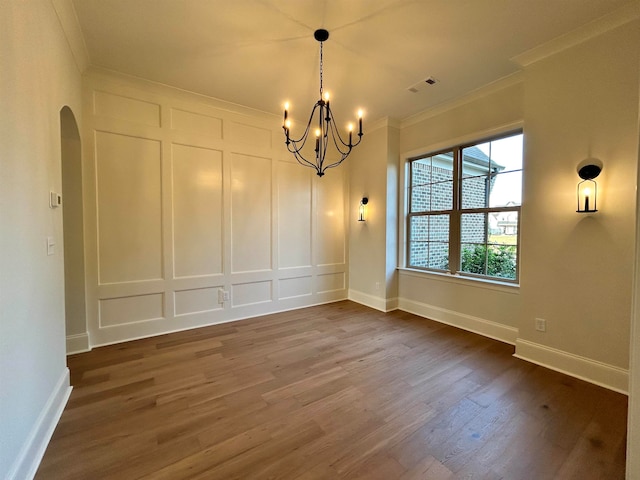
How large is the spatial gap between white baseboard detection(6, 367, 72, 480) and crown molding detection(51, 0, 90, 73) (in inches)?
106

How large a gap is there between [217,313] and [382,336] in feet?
7.37

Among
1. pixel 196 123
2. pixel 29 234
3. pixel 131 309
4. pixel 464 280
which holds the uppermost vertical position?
pixel 196 123

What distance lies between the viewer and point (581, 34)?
2.29 meters

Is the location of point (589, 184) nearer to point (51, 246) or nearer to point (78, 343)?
point (51, 246)

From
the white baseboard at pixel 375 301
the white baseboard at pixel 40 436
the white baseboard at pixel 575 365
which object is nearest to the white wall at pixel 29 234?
the white baseboard at pixel 40 436

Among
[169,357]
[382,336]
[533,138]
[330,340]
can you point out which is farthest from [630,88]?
[169,357]

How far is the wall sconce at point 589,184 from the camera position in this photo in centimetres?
224

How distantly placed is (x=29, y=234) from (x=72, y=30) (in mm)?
1888

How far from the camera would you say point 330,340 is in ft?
10.4

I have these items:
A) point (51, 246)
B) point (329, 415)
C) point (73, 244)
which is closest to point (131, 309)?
point (73, 244)

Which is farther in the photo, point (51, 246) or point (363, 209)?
point (363, 209)

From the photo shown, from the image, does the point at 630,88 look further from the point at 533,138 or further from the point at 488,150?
the point at 488,150

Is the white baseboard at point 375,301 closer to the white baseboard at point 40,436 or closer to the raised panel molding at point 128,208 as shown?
the raised panel molding at point 128,208

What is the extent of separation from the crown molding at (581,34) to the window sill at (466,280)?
7.69 feet
